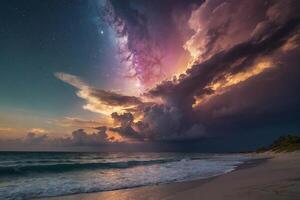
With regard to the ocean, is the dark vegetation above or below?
above

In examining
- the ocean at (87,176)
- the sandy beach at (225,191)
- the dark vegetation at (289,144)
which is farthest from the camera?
the dark vegetation at (289,144)

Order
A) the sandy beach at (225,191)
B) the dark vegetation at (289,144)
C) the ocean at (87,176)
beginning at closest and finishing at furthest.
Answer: the sandy beach at (225,191), the ocean at (87,176), the dark vegetation at (289,144)

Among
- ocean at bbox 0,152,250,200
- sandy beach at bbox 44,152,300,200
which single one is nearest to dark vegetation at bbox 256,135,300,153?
ocean at bbox 0,152,250,200

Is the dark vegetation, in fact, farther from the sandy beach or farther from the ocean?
the sandy beach

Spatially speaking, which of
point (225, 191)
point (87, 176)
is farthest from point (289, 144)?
point (225, 191)

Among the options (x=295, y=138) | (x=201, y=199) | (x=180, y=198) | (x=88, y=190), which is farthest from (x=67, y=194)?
(x=295, y=138)

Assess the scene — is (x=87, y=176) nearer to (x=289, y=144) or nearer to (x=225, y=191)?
(x=225, y=191)

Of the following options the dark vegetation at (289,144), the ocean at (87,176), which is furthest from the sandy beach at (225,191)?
the dark vegetation at (289,144)

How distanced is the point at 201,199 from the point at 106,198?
172 inches

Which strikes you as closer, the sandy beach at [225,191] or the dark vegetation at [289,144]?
the sandy beach at [225,191]

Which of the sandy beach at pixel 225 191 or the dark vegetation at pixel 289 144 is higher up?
the dark vegetation at pixel 289 144

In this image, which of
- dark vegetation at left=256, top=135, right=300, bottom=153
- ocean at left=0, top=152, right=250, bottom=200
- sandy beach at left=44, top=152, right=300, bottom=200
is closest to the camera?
sandy beach at left=44, top=152, right=300, bottom=200

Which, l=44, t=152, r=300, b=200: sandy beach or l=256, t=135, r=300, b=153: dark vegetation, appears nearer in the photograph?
l=44, t=152, r=300, b=200: sandy beach

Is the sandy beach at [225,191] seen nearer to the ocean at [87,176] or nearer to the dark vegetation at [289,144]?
the ocean at [87,176]
